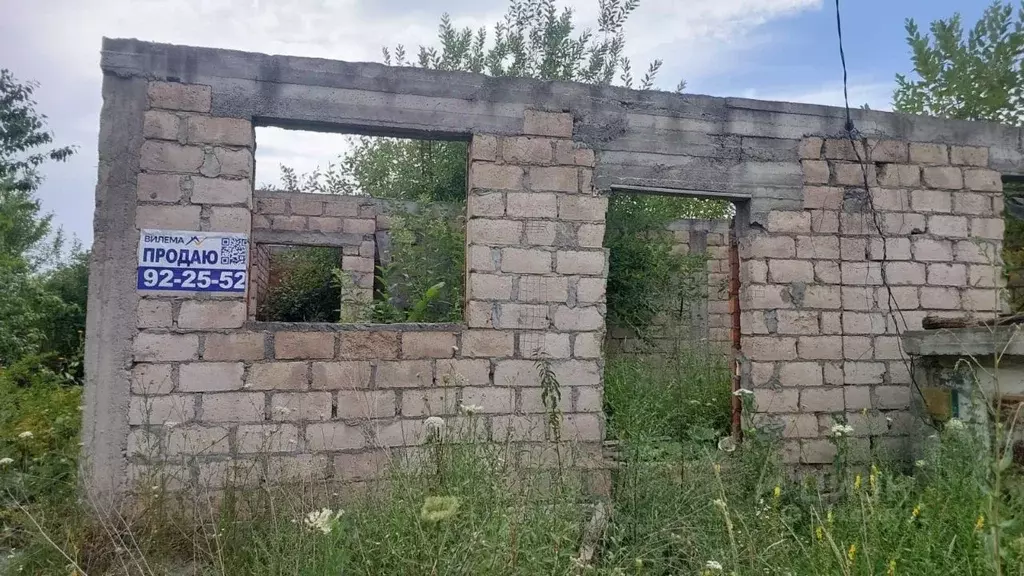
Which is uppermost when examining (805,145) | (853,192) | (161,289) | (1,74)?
(1,74)

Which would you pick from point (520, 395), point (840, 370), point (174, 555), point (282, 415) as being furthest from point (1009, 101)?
point (174, 555)

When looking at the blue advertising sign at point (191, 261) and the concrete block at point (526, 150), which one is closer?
the blue advertising sign at point (191, 261)

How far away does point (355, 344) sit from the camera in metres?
4.29

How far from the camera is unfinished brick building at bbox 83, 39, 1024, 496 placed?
4070 millimetres

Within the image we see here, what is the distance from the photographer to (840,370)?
5023 mm

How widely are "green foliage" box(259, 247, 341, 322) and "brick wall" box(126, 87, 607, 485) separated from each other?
6.28 metres

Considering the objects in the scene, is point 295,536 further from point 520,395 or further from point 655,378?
point 655,378

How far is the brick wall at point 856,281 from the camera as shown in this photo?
4.95 m

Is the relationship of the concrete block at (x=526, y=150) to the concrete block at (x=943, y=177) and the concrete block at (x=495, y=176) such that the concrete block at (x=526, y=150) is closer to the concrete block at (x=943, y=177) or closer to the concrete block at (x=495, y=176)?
the concrete block at (x=495, y=176)

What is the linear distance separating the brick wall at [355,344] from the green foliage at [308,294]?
6.28m

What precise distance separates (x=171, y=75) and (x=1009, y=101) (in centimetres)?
875

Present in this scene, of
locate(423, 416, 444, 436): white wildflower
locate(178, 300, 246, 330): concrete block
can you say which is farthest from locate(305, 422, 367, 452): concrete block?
locate(178, 300, 246, 330): concrete block

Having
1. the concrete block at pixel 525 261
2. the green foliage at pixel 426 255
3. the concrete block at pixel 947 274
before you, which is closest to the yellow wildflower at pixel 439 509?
the concrete block at pixel 525 261

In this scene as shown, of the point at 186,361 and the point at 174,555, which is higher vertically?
the point at 186,361
